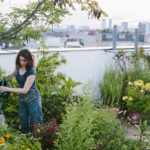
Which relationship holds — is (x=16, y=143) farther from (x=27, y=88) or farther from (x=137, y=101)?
(x=137, y=101)

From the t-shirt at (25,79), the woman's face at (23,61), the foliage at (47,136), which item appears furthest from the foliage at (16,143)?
the woman's face at (23,61)

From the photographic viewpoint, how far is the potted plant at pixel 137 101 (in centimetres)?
728

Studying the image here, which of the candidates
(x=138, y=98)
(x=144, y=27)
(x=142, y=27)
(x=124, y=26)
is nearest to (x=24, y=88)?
(x=138, y=98)

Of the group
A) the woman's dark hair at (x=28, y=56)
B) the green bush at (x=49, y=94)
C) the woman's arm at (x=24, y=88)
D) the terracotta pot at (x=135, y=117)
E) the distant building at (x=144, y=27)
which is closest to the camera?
the woman's arm at (x=24, y=88)

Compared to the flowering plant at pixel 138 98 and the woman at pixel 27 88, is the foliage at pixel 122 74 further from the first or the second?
the woman at pixel 27 88

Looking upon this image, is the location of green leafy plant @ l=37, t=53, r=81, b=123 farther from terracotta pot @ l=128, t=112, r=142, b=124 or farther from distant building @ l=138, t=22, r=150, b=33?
distant building @ l=138, t=22, r=150, b=33

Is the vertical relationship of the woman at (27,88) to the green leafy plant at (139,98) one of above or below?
above

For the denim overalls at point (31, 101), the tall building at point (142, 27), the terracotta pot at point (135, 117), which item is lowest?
the terracotta pot at point (135, 117)

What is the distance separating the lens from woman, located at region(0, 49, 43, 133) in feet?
18.1

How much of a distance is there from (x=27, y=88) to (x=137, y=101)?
260 cm

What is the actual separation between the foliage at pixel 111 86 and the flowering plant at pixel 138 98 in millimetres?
1196

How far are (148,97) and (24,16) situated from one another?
10.1 feet

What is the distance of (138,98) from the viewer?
24.0ft

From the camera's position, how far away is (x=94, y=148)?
4.30 meters
